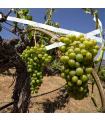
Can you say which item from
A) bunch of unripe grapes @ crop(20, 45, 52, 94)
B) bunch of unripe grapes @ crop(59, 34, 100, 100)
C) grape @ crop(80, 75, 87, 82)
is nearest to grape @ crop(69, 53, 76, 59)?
bunch of unripe grapes @ crop(59, 34, 100, 100)

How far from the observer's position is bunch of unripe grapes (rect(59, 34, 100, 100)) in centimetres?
62

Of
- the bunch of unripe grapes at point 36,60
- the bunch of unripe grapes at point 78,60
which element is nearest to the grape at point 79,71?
the bunch of unripe grapes at point 78,60

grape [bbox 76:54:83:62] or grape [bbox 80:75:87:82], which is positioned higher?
grape [bbox 76:54:83:62]

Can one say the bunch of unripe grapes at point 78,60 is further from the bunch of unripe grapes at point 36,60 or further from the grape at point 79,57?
the bunch of unripe grapes at point 36,60

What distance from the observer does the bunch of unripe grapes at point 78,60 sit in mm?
617

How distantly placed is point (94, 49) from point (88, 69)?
5.5 inches

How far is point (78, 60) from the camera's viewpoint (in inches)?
24.7

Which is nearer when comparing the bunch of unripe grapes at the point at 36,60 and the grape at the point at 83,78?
the grape at the point at 83,78

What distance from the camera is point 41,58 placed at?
116 cm

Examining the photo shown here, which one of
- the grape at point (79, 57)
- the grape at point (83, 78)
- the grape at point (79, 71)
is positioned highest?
the grape at point (79, 57)

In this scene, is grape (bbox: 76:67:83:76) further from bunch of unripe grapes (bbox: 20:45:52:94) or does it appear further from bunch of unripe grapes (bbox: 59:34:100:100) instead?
bunch of unripe grapes (bbox: 20:45:52:94)

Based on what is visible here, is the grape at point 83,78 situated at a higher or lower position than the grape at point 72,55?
lower

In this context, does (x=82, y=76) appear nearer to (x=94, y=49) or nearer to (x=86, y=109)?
(x=94, y=49)

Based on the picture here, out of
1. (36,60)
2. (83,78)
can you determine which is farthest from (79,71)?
(36,60)
